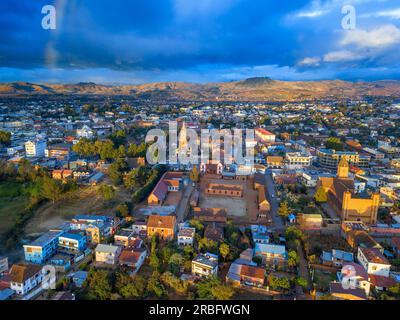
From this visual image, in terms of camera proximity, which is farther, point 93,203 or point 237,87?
point 237,87

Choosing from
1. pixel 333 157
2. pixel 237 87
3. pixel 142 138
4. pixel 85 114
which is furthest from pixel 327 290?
pixel 237 87

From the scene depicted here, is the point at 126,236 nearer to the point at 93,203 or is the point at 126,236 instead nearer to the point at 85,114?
the point at 93,203

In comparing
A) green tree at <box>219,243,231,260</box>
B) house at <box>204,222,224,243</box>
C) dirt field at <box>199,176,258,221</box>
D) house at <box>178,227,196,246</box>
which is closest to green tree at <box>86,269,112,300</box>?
house at <box>178,227,196,246</box>

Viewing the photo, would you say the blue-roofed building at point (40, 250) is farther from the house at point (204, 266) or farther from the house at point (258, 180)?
the house at point (258, 180)

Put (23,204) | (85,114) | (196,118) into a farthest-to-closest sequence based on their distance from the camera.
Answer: (85,114), (196,118), (23,204)

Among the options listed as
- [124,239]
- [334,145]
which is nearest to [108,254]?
[124,239]
